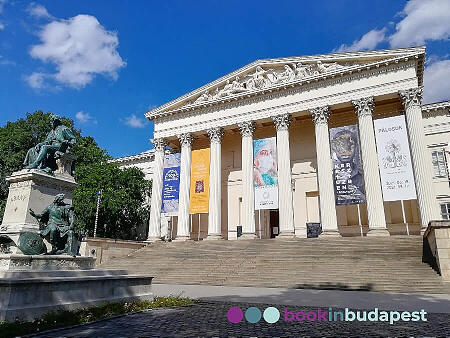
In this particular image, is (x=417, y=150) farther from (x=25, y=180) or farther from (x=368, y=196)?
(x=25, y=180)

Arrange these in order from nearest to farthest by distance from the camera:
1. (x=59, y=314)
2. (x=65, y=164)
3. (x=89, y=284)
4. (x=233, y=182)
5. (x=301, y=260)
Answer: (x=59, y=314) → (x=89, y=284) → (x=65, y=164) → (x=301, y=260) → (x=233, y=182)

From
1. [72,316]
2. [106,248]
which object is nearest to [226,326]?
[72,316]

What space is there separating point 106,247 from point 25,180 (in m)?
20.2

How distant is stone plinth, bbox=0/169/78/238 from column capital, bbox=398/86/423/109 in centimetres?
2480

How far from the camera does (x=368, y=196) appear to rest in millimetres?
24000

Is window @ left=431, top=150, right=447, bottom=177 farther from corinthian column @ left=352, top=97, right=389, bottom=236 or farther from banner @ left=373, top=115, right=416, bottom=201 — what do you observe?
banner @ left=373, top=115, right=416, bottom=201

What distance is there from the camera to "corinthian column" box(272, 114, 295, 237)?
2600 cm

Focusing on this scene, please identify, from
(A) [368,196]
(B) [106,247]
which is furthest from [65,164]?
(A) [368,196]

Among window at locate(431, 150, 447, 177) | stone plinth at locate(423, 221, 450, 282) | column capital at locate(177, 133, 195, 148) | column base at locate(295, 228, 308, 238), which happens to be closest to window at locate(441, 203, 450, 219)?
window at locate(431, 150, 447, 177)

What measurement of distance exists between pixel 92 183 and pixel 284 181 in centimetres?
1940

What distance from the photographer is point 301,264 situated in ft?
61.4

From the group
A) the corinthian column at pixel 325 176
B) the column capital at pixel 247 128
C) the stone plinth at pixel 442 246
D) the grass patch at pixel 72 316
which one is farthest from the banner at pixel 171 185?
the grass patch at pixel 72 316

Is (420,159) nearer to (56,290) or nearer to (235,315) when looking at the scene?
(235,315)

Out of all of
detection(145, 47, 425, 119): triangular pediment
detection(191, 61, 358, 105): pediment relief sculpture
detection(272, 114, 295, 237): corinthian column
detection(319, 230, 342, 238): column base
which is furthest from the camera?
detection(191, 61, 358, 105): pediment relief sculpture
